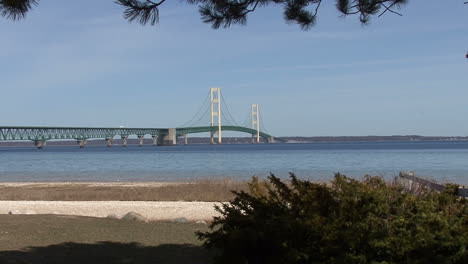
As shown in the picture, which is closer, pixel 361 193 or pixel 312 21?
pixel 361 193

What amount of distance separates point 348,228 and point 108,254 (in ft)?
12.4

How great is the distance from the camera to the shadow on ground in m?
7.82

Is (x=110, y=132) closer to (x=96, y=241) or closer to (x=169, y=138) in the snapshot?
(x=169, y=138)

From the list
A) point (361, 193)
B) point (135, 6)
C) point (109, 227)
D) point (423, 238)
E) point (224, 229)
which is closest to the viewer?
point (423, 238)

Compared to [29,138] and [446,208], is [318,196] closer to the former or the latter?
[446,208]

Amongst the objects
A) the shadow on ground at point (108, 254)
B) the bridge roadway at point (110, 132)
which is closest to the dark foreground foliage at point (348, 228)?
the shadow on ground at point (108, 254)

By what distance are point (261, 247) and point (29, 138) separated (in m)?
114

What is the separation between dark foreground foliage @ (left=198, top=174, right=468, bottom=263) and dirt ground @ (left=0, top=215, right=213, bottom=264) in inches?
80.2

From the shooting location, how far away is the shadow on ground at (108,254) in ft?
25.6

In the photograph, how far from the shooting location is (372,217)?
5.49 meters

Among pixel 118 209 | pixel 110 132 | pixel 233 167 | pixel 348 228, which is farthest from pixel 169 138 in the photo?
pixel 348 228

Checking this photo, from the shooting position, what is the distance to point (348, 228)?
550cm

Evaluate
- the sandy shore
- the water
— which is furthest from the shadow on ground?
the water

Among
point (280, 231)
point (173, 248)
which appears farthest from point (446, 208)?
point (173, 248)
